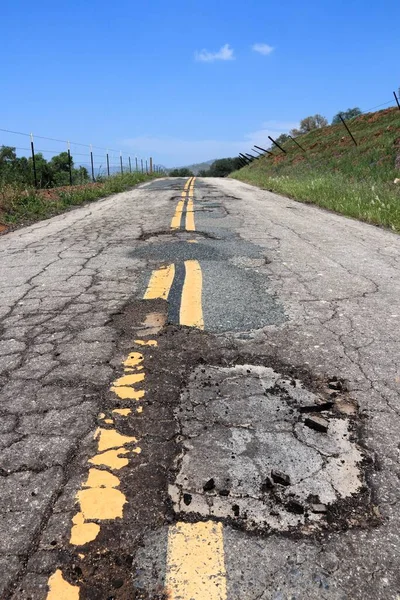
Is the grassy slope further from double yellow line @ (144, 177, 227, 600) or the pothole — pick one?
double yellow line @ (144, 177, 227, 600)

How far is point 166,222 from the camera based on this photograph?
757cm

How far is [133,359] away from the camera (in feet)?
8.43

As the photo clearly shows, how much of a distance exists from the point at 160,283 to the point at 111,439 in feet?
7.61

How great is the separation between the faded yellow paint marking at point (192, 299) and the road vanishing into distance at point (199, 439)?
24 mm

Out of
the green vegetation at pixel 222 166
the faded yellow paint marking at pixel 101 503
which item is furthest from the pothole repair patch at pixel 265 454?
the green vegetation at pixel 222 166

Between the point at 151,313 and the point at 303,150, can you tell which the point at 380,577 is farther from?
the point at 303,150

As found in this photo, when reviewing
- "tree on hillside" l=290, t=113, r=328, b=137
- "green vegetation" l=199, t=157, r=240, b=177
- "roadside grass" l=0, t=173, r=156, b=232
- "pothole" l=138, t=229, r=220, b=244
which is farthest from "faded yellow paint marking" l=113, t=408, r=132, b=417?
"green vegetation" l=199, t=157, r=240, b=177

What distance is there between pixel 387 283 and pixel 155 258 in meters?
2.44

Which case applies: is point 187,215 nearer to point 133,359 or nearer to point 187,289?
point 187,289

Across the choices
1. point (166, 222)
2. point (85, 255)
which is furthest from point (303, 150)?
point (85, 255)

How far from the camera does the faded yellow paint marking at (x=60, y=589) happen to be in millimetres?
1213

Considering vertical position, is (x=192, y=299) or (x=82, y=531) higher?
(x=192, y=299)

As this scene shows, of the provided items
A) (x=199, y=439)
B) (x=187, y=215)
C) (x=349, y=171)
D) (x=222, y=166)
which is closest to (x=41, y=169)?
(x=349, y=171)

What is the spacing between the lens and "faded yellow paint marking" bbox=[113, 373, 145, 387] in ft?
7.56
